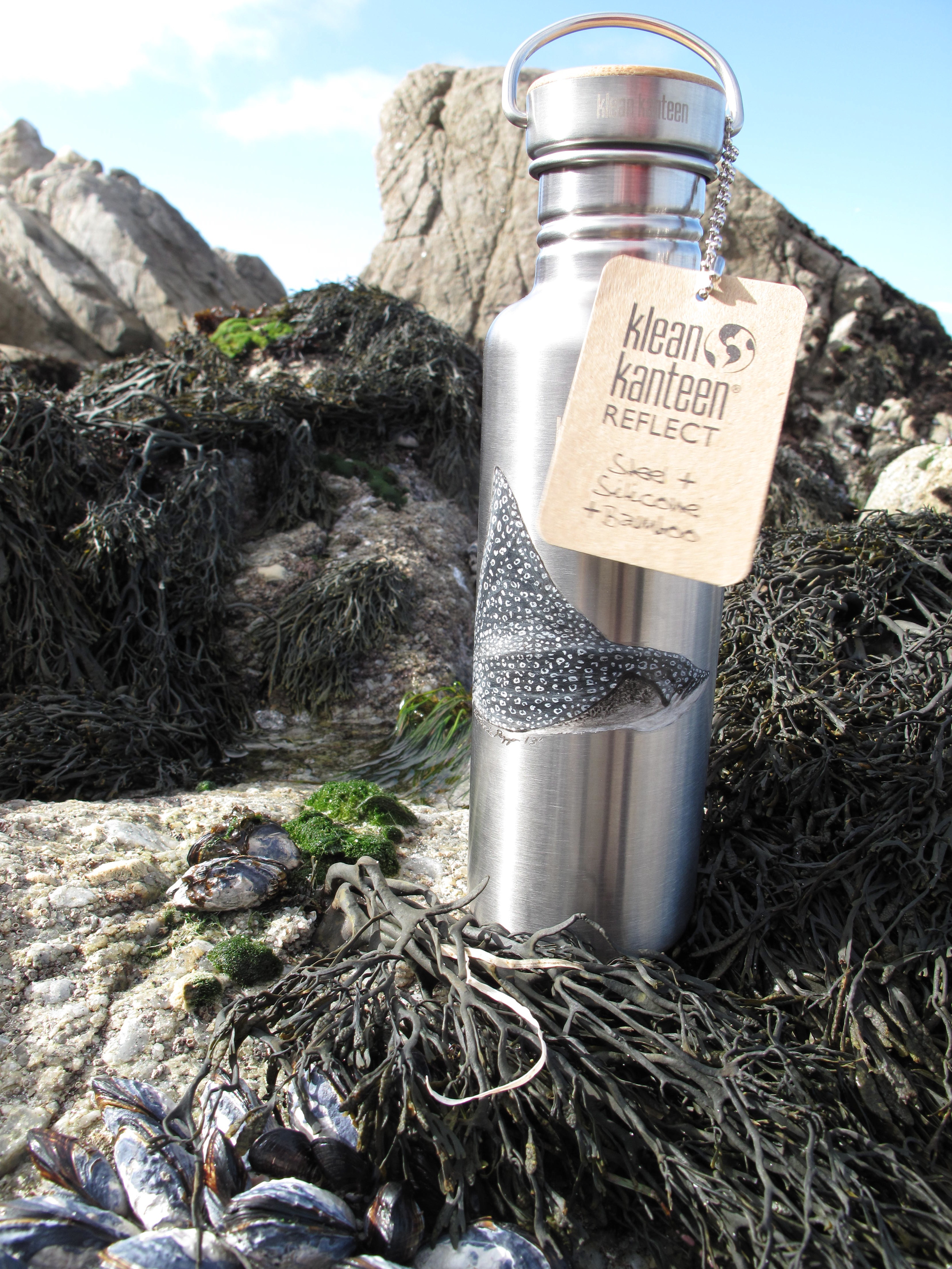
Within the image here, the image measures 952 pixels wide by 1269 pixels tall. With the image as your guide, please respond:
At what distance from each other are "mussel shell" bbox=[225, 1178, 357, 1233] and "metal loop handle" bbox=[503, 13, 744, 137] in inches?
65.1

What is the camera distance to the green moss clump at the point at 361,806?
2.26 metres

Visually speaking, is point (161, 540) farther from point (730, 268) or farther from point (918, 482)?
point (730, 268)

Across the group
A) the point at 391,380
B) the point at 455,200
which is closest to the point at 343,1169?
the point at 391,380

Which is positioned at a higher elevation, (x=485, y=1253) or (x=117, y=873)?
(x=117, y=873)

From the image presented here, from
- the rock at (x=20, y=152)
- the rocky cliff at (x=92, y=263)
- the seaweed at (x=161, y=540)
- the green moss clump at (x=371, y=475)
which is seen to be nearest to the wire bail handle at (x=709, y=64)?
the seaweed at (x=161, y=540)

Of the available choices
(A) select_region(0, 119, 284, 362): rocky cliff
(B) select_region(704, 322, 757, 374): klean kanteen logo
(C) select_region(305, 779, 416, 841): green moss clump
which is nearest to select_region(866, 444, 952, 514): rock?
(C) select_region(305, 779, 416, 841): green moss clump

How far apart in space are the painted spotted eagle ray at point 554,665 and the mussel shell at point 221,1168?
2.54 feet

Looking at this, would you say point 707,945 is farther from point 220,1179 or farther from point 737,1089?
point 220,1179

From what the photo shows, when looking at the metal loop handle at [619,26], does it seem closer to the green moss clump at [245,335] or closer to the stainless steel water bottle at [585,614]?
the stainless steel water bottle at [585,614]

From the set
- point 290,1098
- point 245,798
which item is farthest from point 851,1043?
A: point 245,798

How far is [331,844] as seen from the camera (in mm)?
1970

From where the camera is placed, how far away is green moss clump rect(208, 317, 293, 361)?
6.02 meters

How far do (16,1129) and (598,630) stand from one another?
1229 mm

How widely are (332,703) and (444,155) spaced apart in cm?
738
